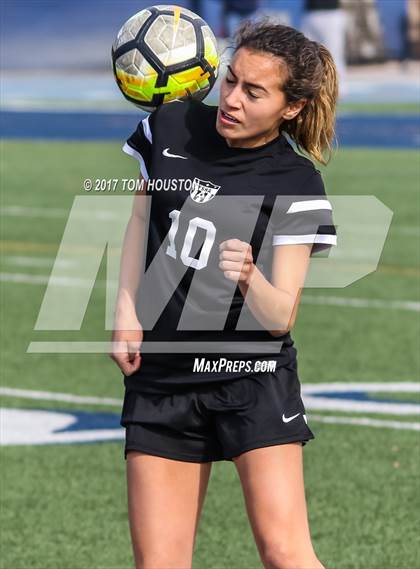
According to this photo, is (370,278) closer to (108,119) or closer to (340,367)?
(340,367)

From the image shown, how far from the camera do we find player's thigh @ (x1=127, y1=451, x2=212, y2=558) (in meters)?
3.67

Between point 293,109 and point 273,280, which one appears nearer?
point 273,280

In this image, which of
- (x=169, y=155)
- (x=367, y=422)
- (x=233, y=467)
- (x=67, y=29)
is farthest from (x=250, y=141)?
(x=67, y=29)

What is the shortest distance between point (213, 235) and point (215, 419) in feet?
1.72

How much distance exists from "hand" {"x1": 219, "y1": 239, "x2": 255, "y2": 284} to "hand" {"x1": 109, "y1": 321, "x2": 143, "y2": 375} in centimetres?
46

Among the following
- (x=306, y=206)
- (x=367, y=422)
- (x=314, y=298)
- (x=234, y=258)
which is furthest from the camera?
(x=314, y=298)

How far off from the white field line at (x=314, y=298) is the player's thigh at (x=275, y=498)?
632cm

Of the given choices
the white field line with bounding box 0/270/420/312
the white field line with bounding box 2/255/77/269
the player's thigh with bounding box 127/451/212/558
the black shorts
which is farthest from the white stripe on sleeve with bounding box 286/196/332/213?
the white field line with bounding box 2/255/77/269

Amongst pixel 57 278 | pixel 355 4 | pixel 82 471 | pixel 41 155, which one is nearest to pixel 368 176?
pixel 41 155

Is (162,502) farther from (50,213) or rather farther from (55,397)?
(50,213)

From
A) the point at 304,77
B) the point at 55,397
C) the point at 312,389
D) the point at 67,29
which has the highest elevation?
the point at 304,77

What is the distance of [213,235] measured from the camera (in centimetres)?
376

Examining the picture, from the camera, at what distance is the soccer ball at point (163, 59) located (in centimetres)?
430

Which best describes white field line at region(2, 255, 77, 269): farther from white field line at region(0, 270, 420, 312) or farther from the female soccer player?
the female soccer player
